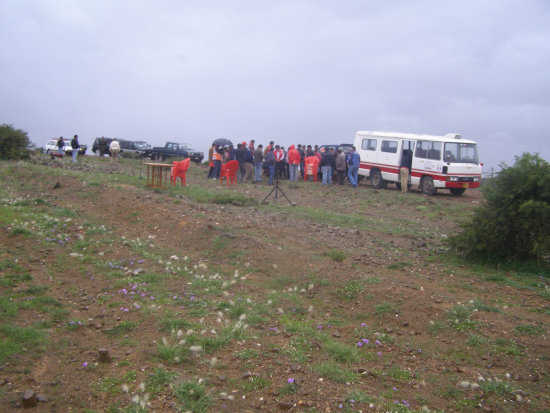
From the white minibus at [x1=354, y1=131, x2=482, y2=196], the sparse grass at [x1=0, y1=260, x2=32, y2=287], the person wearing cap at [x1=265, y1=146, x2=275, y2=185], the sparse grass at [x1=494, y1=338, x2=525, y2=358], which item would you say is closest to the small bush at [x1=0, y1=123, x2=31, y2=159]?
the person wearing cap at [x1=265, y1=146, x2=275, y2=185]

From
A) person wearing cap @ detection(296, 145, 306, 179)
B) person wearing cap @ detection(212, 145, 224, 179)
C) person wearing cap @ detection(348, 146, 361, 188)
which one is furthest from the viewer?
person wearing cap @ detection(296, 145, 306, 179)

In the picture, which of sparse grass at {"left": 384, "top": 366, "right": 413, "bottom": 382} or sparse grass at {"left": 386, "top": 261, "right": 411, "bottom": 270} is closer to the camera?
sparse grass at {"left": 384, "top": 366, "right": 413, "bottom": 382}

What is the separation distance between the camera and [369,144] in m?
22.3

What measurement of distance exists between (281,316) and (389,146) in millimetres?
16554

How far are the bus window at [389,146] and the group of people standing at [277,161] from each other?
127 centimetres

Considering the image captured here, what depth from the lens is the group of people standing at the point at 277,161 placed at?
21609 millimetres

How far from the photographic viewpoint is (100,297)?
20.5 feet

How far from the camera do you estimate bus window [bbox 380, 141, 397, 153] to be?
821 inches

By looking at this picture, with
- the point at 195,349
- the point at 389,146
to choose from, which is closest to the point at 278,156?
the point at 389,146

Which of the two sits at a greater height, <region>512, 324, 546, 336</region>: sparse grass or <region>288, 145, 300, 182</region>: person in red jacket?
<region>288, 145, 300, 182</region>: person in red jacket

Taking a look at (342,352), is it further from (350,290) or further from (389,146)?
(389,146)

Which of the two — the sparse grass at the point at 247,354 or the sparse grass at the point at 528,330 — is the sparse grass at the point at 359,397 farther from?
the sparse grass at the point at 528,330

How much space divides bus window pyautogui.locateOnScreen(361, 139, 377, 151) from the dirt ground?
1133 centimetres

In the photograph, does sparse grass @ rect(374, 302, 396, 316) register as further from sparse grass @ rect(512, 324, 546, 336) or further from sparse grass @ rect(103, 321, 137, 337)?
sparse grass @ rect(103, 321, 137, 337)
